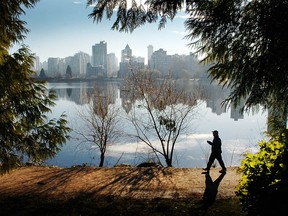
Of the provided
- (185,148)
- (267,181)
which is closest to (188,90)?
(185,148)

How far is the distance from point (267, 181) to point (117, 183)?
7062 mm

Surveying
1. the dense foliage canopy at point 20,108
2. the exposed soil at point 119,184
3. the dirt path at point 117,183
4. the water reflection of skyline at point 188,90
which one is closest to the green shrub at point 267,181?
the water reflection of skyline at point 188,90

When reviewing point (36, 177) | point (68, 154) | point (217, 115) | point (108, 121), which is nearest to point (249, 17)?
point (36, 177)

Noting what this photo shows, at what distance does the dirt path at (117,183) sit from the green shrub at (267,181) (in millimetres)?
4002

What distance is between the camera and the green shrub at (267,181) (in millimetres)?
3564

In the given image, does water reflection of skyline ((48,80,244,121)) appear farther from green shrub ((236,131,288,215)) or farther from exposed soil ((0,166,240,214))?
exposed soil ((0,166,240,214))

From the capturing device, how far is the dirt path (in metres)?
9.17

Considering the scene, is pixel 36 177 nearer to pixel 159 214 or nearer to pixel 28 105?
pixel 28 105

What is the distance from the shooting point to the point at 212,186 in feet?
31.0

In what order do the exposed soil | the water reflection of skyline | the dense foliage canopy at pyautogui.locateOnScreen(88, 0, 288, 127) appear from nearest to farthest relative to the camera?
the dense foliage canopy at pyautogui.locateOnScreen(88, 0, 288, 127), the exposed soil, the water reflection of skyline

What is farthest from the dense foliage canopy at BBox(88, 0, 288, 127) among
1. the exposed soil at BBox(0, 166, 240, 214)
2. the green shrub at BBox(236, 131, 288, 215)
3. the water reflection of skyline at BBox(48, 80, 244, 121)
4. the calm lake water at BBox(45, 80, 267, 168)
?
the calm lake water at BBox(45, 80, 267, 168)

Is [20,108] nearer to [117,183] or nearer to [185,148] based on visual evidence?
[117,183]

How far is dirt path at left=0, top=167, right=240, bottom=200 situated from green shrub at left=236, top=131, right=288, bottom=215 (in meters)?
4.00

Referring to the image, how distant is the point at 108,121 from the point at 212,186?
29.5 ft
